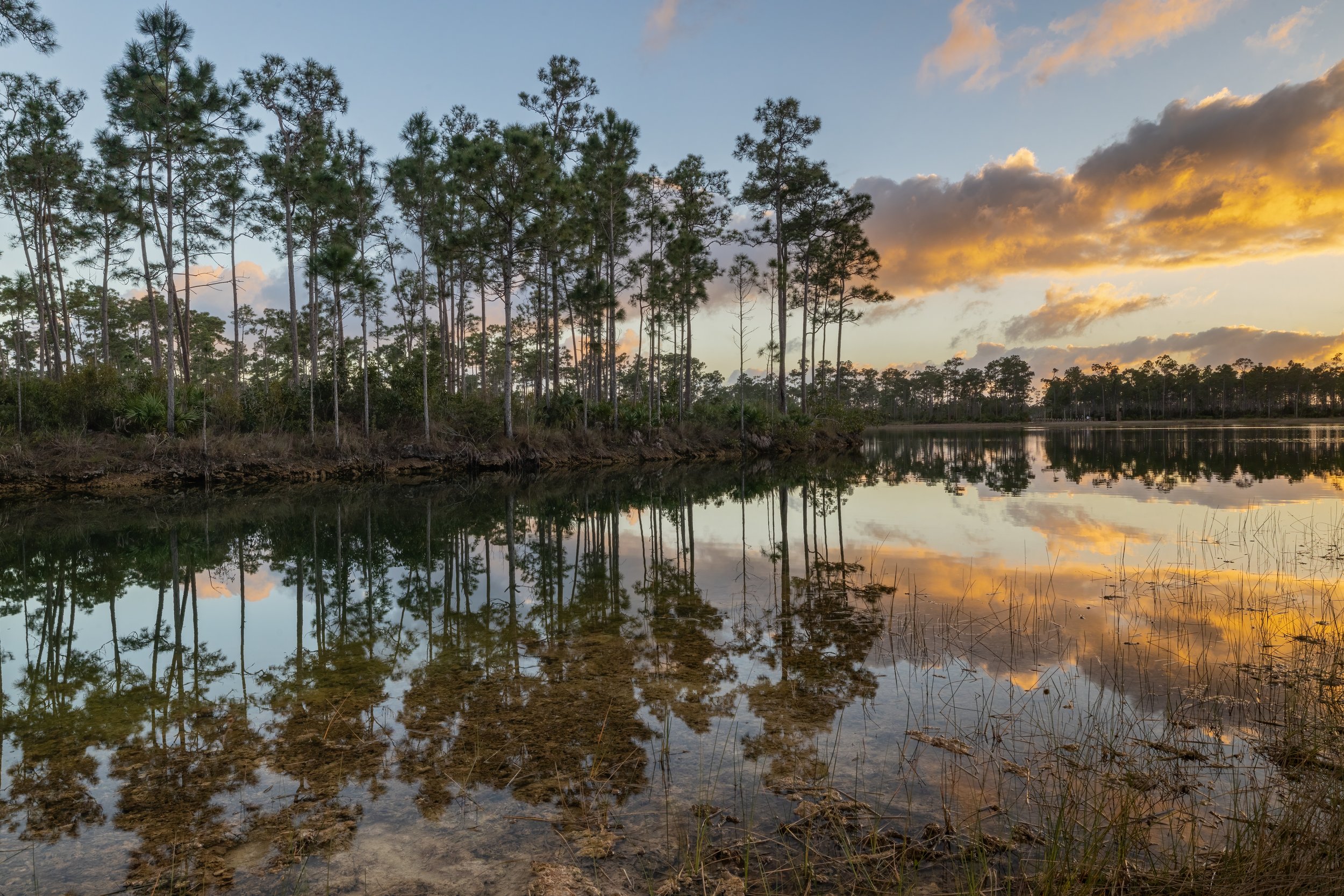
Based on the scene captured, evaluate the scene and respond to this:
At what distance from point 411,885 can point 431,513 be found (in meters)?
13.6

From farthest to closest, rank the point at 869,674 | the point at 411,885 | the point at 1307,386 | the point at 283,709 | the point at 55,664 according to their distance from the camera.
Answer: the point at 1307,386 → the point at 55,664 → the point at 869,674 → the point at 283,709 → the point at 411,885

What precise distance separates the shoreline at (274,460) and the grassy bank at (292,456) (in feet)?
0.10

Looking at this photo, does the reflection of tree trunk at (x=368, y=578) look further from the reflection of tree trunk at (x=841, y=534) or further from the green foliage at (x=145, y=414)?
the green foliage at (x=145, y=414)

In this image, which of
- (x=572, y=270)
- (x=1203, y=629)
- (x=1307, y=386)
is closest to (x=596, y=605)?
(x=1203, y=629)

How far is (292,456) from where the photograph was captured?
23.7 m

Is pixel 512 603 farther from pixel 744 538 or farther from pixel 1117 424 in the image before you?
pixel 1117 424

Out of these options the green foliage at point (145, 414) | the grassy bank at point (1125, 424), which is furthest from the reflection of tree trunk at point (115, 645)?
the grassy bank at point (1125, 424)

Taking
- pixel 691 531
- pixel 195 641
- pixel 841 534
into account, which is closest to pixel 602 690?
pixel 195 641

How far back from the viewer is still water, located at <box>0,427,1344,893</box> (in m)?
3.24

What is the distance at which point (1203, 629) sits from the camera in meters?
6.25

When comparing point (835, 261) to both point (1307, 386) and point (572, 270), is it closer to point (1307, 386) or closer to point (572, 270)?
point (572, 270)

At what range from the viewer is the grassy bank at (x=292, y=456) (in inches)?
779

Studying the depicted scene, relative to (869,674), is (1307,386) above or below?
above

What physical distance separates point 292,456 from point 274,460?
Result: 72cm
